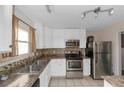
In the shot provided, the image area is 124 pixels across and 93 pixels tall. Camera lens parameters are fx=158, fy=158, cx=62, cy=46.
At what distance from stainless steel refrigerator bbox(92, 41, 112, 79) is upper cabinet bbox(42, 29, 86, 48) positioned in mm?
981

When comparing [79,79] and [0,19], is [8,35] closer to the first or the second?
[0,19]

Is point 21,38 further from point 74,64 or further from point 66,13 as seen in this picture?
point 74,64

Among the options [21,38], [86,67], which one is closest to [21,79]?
[21,38]

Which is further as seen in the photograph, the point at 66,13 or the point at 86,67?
the point at 86,67

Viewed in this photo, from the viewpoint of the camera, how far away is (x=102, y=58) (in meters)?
6.16

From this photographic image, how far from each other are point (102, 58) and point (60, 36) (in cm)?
206

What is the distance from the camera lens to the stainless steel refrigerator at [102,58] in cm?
614

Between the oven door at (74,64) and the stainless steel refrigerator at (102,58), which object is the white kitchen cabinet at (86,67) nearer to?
the oven door at (74,64)

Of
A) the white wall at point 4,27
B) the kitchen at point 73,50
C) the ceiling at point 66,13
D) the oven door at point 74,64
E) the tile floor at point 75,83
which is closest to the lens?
the white wall at point 4,27

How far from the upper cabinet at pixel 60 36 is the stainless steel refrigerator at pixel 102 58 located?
981 mm

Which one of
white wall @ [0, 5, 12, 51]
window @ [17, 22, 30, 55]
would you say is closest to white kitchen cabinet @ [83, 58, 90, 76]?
window @ [17, 22, 30, 55]

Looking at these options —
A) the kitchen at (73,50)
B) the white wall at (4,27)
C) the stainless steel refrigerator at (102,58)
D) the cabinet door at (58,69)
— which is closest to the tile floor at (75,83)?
the kitchen at (73,50)
